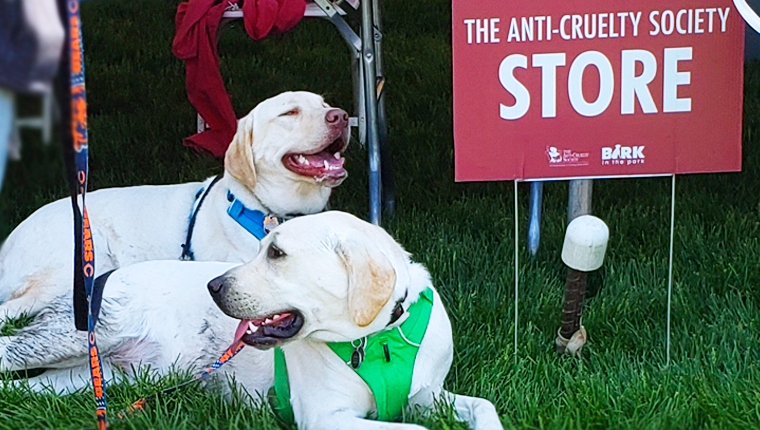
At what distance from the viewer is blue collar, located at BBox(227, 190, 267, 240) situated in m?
3.82

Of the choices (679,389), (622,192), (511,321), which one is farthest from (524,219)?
(679,389)

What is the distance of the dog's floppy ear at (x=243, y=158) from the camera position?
3.79 meters

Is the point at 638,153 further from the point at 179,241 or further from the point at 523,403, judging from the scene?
the point at 179,241

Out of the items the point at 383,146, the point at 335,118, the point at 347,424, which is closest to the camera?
the point at 347,424

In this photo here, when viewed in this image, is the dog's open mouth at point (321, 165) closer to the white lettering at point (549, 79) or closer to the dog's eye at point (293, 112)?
the dog's eye at point (293, 112)

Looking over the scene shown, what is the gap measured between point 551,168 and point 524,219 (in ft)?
4.71

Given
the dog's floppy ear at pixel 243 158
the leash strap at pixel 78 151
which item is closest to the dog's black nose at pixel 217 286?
the leash strap at pixel 78 151

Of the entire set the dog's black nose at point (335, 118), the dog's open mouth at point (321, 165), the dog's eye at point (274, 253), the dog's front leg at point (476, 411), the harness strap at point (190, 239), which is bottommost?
the dog's front leg at point (476, 411)

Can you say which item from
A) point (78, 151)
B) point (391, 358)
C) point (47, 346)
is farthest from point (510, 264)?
point (78, 151)

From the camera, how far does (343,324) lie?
2.60m

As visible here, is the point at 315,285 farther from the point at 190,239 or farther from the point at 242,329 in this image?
the point at 190,239

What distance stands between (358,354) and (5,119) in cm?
126

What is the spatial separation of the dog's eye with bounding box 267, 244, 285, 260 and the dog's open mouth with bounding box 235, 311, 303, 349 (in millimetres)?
146

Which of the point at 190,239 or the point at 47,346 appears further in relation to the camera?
the point at 190,239
